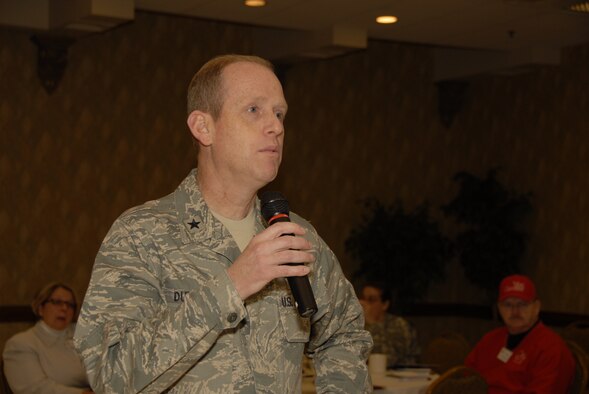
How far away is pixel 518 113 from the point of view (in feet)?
34.2

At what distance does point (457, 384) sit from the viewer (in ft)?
14.9

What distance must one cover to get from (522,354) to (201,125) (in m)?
4.08

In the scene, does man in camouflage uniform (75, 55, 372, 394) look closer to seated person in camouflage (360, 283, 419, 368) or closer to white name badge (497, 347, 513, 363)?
white name badge (497, 347, 513, 363)

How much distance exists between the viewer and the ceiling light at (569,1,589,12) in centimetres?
766

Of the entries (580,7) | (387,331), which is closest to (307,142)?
(580,7)

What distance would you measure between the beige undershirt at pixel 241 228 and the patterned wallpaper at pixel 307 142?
691 cm

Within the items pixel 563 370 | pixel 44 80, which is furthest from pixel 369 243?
pixel 563 370

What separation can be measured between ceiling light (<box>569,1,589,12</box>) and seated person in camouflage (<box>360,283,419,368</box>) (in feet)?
9.68

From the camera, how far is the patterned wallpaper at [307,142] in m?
8.52

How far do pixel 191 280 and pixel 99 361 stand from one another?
0.24 metres

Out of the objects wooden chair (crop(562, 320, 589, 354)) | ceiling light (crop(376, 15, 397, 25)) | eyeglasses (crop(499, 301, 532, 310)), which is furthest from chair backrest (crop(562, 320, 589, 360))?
ceiling light (crop(376, 15, 397, 25))

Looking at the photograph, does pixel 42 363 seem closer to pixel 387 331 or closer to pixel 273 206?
pixel 387 331

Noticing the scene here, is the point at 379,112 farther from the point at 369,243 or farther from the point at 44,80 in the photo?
the point at 44,80

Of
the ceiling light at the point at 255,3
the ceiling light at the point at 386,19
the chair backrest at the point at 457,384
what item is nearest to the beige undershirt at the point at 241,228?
the chair backrest at the point at 457,384
